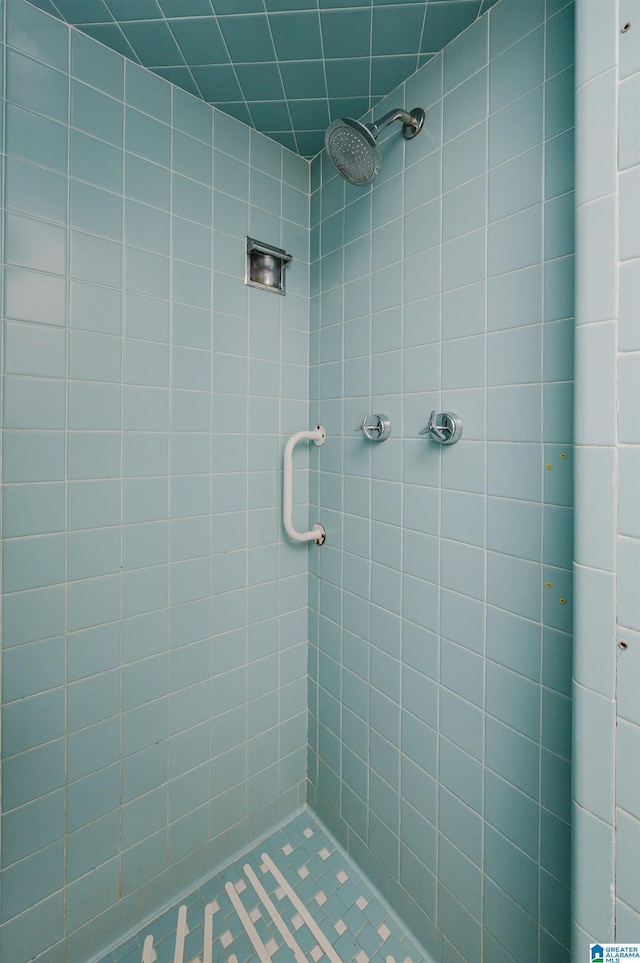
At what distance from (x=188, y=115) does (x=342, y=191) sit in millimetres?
495

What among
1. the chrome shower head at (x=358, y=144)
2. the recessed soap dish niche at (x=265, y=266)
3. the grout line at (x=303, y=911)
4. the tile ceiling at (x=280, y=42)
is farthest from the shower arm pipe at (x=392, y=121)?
the grout line at (x=303, y=911)

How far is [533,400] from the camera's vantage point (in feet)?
2.67

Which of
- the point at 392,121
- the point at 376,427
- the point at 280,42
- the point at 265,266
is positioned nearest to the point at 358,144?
the point at 392,121

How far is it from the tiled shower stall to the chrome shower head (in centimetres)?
13

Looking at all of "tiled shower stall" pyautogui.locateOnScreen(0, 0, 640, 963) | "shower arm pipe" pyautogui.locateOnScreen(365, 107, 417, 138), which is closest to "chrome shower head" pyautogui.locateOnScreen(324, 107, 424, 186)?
"shower arm pipe" pyautogui.locateOnScreen(365, 107, 417, 138)

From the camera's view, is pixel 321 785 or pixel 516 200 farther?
pixel 321 785

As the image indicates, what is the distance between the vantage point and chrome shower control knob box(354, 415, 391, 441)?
1.14 metres

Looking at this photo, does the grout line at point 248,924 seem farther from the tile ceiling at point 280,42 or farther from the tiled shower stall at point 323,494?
the tile ceiling at point 280,42

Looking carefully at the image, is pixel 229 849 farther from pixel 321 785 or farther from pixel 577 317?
pixel 577 317

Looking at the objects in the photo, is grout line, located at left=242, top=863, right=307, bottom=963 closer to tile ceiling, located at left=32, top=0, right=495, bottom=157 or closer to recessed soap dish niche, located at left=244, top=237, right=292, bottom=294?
recessed soap dish niche, located at left=244, top=237, right=292, bottom=294

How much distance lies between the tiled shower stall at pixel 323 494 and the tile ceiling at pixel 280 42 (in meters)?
0.06

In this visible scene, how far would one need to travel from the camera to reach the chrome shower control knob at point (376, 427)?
1.14 metres

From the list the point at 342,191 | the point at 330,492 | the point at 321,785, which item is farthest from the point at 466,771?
the point at 342,191

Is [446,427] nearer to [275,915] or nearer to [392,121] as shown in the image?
[392,121]
